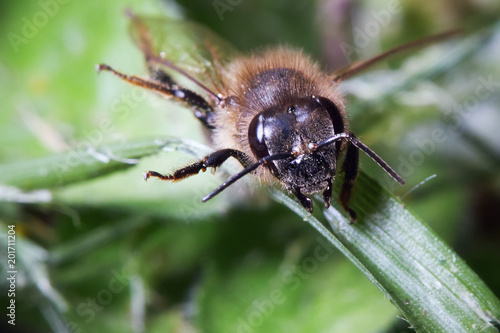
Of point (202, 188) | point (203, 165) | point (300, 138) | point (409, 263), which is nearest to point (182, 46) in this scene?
point (202, 188)

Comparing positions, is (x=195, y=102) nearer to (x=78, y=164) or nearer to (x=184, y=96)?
(x=184, y=96)

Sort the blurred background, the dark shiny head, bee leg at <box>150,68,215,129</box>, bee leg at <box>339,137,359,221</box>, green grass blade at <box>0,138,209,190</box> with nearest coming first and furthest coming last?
the dark shiny head, bee leg at <box>339,137,359,221</box>, green grass blade at <box>0,138,209,190</box>, bee leg at <box>150,68,215,129</box>, the blurred background

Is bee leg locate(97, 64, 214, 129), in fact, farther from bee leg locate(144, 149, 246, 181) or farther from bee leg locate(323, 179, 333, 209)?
bee leg locate(323, 179, 333, 209)

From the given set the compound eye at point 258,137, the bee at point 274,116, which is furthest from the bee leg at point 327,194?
the compound eye at point 258,137

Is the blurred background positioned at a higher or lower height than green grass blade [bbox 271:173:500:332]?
higher

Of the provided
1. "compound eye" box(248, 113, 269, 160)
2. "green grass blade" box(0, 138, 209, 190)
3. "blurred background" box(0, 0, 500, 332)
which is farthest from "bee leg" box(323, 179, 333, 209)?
"blurred background" box(0, 0, 500, 332)

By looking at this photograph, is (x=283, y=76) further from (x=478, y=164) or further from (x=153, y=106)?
(x=478, y=164)

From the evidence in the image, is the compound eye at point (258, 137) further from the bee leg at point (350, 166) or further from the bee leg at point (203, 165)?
the bee leg at point (350, 166)
